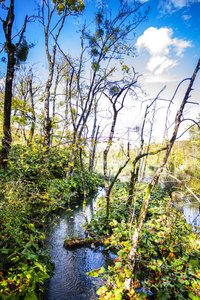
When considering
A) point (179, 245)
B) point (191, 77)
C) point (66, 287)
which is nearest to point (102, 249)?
point (66, 287)

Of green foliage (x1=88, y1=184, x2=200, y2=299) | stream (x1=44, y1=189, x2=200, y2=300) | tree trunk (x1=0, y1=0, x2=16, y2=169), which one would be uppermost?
tree trunk (x1=0, y1=0, x2=16, y2=169)

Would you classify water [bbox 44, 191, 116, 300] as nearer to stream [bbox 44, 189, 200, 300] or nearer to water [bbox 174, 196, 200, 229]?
stream [bbox 44, 189, 200, 300]

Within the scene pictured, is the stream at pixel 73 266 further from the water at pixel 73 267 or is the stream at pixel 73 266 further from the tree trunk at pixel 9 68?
the tree trunk at pixel 9 68

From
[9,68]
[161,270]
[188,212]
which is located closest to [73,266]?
[161,270]

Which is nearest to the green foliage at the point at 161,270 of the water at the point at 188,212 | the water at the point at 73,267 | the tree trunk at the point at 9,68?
the water at the point at 73,267

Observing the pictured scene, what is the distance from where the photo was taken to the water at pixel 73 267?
2.94m

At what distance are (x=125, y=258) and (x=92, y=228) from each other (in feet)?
7.11

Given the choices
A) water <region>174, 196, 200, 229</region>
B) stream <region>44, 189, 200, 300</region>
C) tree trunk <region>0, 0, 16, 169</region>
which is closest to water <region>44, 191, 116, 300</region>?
stream <region>44, 189, 200, 300</region>

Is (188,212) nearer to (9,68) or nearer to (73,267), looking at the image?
(73,267)

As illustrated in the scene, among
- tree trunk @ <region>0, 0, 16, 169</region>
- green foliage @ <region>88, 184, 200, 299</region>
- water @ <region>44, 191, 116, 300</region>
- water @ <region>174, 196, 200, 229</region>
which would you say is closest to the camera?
green foliage @ <region>88, 184, 200, 299</region>

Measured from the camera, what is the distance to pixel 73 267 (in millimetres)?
3672

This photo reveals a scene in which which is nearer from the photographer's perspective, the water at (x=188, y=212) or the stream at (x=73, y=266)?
the stream at (x=73, y=266)

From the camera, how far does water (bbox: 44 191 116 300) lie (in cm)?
294

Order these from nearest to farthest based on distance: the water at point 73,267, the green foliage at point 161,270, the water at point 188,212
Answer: the green foliage at point 161,270
the water at point 73,267
the water at point 188,212
